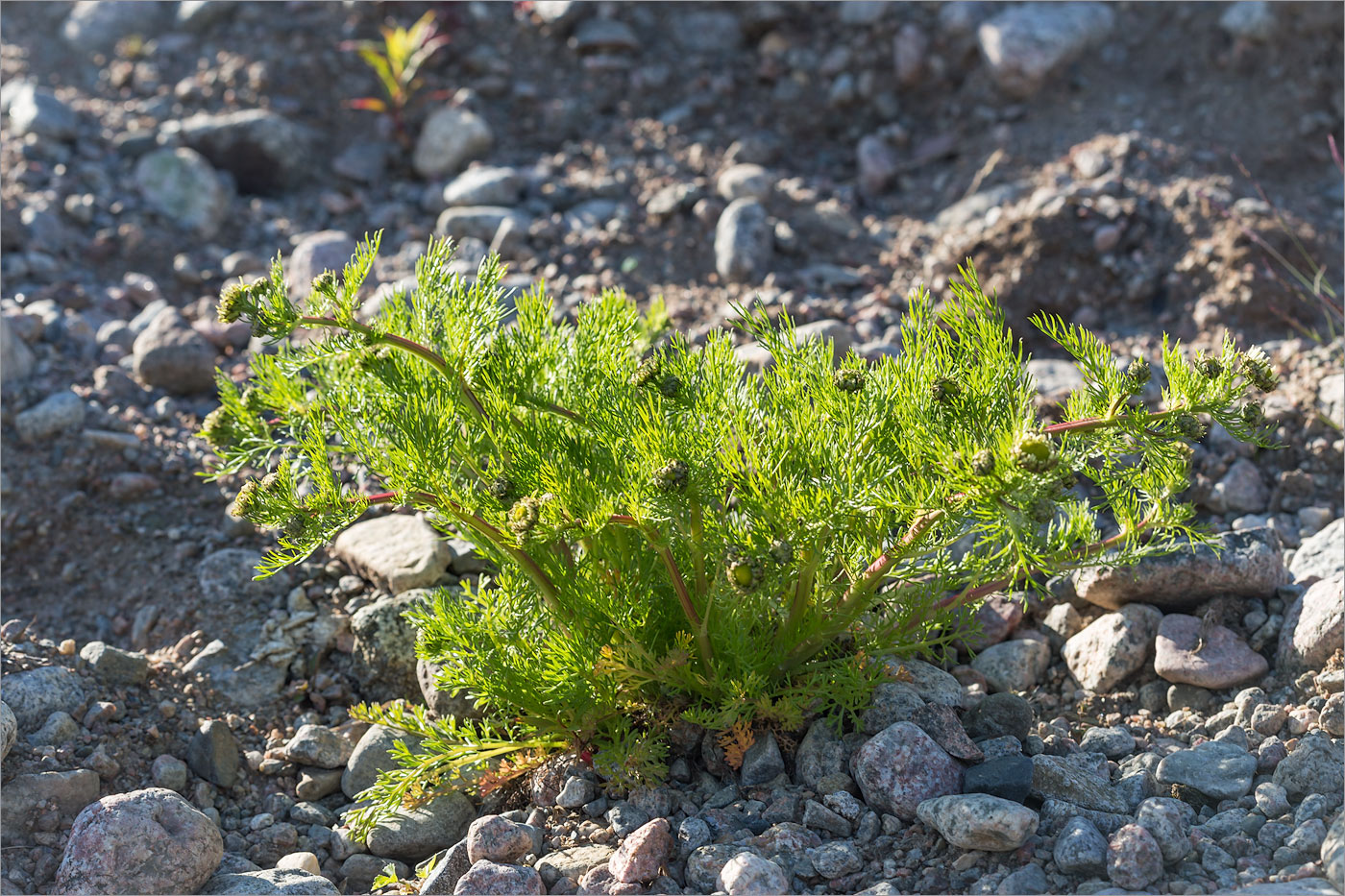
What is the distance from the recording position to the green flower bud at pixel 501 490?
255 cm

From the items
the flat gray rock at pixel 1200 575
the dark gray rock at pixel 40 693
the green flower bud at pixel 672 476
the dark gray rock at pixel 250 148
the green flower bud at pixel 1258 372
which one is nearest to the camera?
the green flower bud at pixel 1258 372

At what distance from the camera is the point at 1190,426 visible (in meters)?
2.29

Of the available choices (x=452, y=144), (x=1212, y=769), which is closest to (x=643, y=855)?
(x=1212, y=769)

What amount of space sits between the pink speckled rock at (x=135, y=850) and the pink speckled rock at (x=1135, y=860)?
6.86 feet

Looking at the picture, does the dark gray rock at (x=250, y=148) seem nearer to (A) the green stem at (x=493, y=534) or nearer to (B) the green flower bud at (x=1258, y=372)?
(A) the green stem at (x=493, y=534)

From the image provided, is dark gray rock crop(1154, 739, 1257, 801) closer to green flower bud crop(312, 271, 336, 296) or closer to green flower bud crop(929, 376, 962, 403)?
green flower bud crop(929, 376, 962, 403)

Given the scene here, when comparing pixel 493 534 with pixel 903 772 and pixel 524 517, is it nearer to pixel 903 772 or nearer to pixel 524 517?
pixel 524 517

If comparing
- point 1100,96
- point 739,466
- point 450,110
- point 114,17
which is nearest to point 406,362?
point 739,466

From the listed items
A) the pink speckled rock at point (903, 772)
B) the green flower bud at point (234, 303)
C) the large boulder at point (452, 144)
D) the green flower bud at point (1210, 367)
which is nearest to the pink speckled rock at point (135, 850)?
the green flower bud at point (234, 303)

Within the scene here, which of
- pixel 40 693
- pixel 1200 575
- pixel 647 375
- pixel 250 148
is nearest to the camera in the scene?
pixel 647 375

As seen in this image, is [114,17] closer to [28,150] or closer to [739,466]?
[28,150]

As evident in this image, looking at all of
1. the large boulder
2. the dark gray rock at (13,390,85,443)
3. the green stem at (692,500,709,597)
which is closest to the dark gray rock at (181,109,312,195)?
the large boulder

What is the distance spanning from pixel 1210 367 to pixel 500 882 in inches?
74.4

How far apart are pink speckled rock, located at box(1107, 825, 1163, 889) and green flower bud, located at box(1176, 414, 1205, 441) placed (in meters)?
0.87
